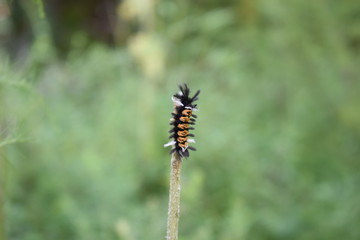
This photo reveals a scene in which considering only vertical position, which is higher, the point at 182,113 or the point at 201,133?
the point at 201,133

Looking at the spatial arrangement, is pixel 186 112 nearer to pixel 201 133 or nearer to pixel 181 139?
pixel 181 139

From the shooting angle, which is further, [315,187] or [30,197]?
[315,187]

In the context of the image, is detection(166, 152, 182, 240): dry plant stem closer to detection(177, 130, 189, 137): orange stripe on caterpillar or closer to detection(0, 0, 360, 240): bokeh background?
detection(177, 130, 189, 137): orange stripe on caterpillar

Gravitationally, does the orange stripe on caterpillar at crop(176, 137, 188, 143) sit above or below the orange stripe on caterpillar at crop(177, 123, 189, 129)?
below

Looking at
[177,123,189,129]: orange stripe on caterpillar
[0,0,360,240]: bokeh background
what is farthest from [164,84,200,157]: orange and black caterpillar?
[0,0,360,240]: bokeh background

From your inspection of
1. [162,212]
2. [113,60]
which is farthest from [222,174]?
[113,60]

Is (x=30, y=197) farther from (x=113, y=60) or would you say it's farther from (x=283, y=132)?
(x=113, y=60)

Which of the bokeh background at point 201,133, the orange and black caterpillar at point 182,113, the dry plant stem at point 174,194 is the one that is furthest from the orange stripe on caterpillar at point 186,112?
the bokeh background at point 201,133

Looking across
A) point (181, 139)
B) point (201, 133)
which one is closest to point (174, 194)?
point (181, 139)

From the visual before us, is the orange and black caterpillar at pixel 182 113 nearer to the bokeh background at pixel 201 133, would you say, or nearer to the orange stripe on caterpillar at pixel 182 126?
the orange stripe on caterpillar at pixel 182 126
